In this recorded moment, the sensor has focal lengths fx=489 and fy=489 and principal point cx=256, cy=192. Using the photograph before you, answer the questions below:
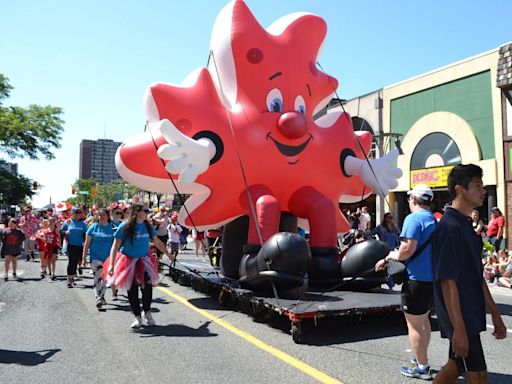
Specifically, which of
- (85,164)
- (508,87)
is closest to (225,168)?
(508,87)

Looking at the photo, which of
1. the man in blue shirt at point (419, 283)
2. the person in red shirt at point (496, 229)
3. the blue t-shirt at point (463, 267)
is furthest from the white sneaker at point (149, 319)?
the person in red shirt at point (496, 229)

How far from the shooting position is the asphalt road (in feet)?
14.7

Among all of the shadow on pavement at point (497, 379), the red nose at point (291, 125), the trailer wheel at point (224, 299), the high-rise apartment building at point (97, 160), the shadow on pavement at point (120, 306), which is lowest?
the shadow on pavement at point (497, 379)

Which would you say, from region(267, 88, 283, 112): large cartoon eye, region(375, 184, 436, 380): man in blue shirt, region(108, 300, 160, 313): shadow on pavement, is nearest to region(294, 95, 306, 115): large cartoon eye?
region(267, 88, 283, 112): large cartoon eye

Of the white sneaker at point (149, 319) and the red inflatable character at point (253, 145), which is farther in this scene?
the red inflatable character at point (253, 145)

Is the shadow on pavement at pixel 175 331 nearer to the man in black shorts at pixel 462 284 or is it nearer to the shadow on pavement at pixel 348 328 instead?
the shadow on pavement at pixel 348 328

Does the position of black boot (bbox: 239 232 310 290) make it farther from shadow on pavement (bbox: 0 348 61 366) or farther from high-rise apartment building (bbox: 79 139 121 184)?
high-rise apartment building (bbox: 79 139 121 184)

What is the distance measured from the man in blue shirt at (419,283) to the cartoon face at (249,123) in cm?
358

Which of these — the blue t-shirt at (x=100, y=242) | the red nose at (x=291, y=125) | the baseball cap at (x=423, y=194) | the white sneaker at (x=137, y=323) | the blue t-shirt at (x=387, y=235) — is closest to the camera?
the baseball cap at (x=423, y=194)

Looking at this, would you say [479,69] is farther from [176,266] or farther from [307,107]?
[176,266]

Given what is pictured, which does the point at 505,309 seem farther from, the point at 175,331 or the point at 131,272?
the point at 131,272

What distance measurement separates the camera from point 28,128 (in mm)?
32906

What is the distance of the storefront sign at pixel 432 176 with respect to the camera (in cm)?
2115

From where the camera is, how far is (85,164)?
520 ft
